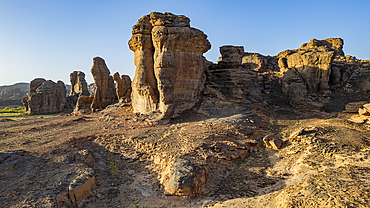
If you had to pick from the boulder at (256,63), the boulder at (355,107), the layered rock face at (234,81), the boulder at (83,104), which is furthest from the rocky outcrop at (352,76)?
the boulder at (83,104)

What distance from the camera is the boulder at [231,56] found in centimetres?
2294

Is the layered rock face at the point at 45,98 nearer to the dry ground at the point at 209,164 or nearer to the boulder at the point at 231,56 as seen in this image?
the dry ground at the point at 209,164

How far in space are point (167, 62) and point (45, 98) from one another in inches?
1260

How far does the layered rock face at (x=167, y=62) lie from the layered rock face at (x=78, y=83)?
3292 cm

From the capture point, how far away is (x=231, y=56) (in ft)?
75.6

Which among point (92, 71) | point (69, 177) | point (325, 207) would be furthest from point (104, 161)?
point (92, 71)

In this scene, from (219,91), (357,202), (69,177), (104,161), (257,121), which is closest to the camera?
(357,202)

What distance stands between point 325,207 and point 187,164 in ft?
17.8

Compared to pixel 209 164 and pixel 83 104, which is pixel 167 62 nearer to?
pixel 209 164

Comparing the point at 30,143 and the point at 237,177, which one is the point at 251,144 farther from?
the point at 30,143

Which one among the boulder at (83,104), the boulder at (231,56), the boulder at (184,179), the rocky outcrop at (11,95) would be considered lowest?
the boulder at (184,179)

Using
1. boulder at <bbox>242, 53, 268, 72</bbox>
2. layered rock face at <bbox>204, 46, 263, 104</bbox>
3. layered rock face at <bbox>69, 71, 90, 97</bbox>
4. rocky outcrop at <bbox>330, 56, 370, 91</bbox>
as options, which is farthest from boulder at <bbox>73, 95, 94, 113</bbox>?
rocky outcrop at <bbox>330, 56, 370, 91</bbox>

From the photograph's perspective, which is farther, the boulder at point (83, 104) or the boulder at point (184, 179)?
the boulder at point (83, 104)

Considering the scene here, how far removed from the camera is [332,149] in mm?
9969
